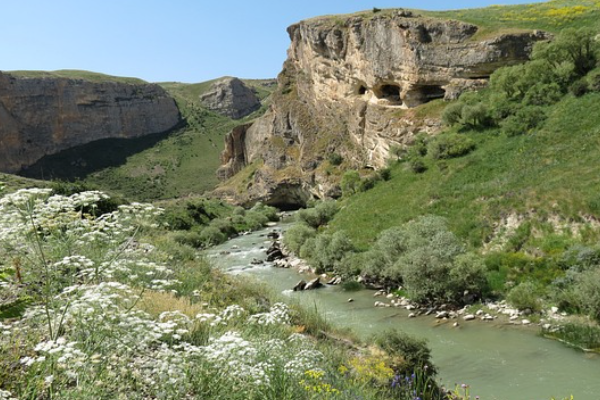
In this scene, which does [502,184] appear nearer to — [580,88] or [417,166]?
[417,166]

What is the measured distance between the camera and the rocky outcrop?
15600 centimetres

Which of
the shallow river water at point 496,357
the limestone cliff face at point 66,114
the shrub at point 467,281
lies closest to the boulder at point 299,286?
the shallow river water at point 496,357

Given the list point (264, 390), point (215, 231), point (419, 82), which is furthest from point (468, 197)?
point (215, 231)

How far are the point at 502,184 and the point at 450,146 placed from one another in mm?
9401

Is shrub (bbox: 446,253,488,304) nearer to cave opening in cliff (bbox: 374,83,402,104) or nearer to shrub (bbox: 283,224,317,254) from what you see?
shrub (bbox: 283,224,317,254)

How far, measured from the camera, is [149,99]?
137375mm

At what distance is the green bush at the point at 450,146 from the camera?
A: 101ft

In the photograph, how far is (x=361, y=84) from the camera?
59438 mm

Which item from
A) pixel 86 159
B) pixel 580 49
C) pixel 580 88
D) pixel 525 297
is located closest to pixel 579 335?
pixel 525 297

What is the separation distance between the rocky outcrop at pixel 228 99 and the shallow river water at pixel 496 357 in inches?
5747

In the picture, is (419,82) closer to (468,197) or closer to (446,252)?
(468,197)

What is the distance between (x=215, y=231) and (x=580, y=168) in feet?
120

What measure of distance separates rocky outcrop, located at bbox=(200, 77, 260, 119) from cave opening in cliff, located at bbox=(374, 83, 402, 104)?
106694 millimetres

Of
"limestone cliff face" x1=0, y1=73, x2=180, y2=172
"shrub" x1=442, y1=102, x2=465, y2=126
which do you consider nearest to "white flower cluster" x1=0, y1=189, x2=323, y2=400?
"shrub" x1=442, y1=102, x2=465, y2=126
